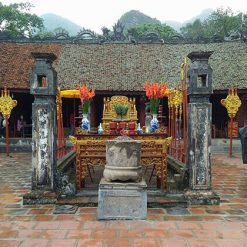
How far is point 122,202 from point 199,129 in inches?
79.5

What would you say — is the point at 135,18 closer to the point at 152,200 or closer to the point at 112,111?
the point at 112,111

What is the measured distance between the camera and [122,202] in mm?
5465

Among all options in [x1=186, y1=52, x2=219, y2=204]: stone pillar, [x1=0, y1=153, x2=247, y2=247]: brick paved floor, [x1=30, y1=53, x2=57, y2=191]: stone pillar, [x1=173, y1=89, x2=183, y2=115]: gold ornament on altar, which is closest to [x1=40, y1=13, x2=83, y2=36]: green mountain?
[x1=173, y1=89, x2=183, y2=115]: gold ornament on altar

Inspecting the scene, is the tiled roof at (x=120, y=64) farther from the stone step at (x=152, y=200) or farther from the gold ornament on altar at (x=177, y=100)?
the stone step at (x=152, y=200)

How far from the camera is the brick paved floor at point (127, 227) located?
4.52 metres

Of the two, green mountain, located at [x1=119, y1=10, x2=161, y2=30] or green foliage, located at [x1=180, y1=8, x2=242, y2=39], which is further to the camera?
green mountain, located at [x1=119, y1=10, x2=161, y2=30]

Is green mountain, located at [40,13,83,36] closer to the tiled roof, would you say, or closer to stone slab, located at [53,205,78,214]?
the tiled roof

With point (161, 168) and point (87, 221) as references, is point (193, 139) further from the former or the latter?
point (87, 221)

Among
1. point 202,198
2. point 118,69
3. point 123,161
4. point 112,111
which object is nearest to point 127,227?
point 123,161

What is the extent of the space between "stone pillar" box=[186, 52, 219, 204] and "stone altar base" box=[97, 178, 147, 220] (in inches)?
49.8

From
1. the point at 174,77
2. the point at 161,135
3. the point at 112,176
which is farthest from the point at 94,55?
the point at 112,176

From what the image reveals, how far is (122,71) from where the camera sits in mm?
19750

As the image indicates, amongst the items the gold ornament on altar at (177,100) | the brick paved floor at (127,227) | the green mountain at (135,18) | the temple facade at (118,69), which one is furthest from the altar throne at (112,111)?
the green mountain at (135,18)

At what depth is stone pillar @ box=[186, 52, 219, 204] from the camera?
640 cm
